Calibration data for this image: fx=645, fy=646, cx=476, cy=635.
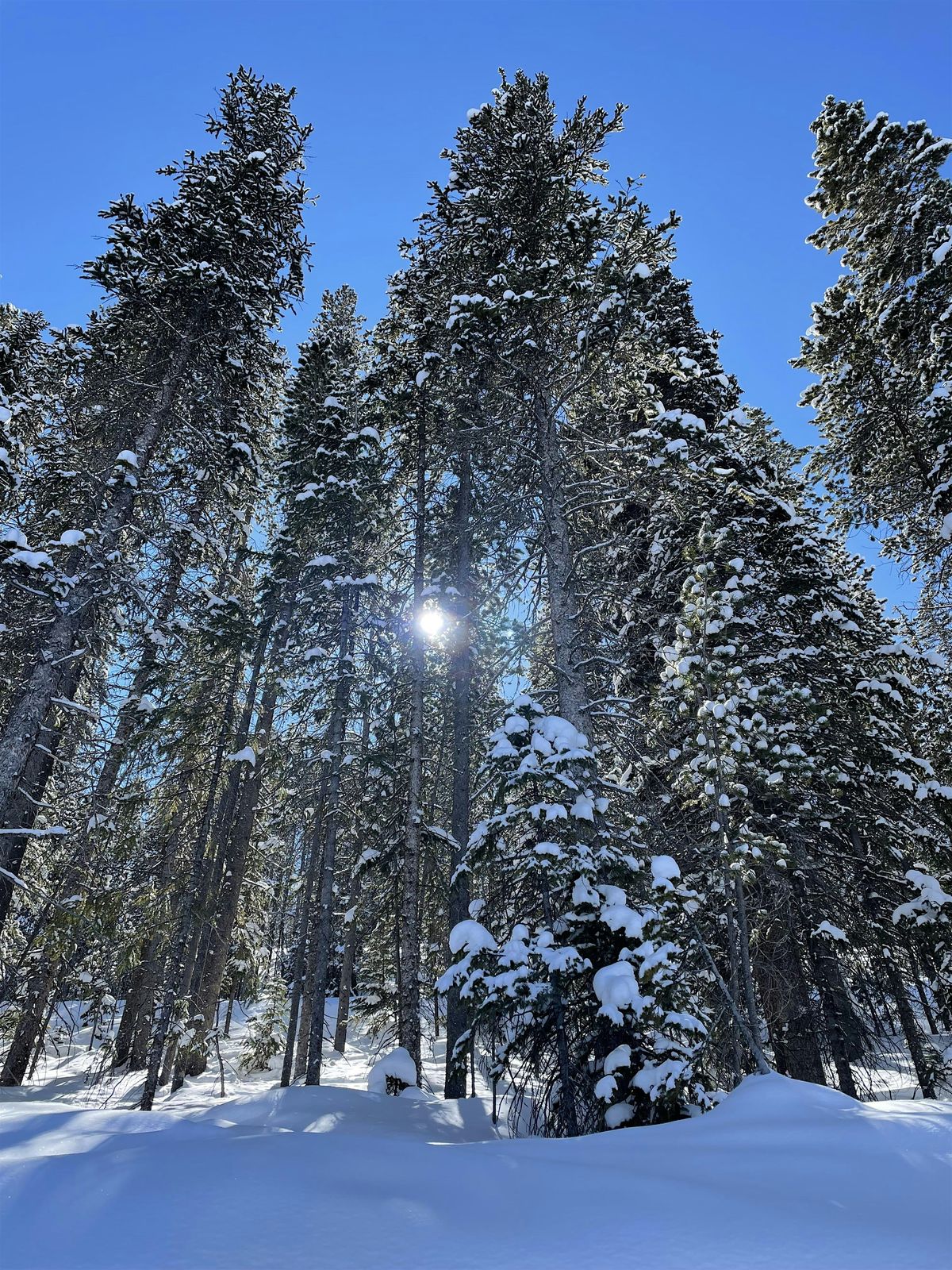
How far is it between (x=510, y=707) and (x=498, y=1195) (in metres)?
4.86

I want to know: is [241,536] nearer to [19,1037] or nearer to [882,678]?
[19,1037]

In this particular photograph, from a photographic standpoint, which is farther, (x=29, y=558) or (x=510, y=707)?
(x=29, y=558)

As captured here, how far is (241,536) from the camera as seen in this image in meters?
17.7

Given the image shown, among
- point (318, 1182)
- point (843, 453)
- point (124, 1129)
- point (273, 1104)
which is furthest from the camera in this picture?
point (843, 453)

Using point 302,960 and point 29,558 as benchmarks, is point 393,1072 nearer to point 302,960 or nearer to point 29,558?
point 29,558

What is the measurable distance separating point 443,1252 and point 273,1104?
7.65 meters

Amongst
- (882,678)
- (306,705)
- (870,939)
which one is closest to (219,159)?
(306,705)

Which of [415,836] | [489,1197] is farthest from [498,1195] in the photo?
[415,836]

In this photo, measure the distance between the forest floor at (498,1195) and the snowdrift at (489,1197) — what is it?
0.01 m

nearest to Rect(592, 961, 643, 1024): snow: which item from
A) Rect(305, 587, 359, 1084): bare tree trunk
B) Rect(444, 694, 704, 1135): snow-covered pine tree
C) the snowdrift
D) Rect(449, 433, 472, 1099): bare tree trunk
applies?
Rect(444, 694, 704, 1135): snow-covered pine tree

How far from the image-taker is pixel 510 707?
298 inches

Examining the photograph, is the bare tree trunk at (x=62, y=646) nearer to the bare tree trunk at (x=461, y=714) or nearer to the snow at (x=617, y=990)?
the bare tree trunk at (x=461, y=714)

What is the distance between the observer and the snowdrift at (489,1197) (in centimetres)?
238

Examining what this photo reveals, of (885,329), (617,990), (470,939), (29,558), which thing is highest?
(885,329)
